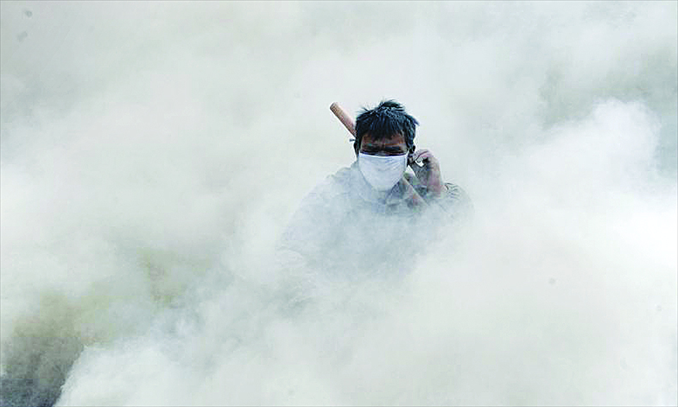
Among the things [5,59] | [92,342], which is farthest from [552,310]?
[5,59]

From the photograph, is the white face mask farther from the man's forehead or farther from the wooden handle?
the wooden handle

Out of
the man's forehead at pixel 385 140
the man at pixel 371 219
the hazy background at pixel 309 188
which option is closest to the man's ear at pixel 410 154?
the man at pixel 371 219

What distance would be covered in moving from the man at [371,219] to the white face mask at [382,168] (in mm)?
15

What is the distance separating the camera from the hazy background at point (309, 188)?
10.7ft

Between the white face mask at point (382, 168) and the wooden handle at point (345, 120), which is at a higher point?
the wooden handle at point (345, 120)

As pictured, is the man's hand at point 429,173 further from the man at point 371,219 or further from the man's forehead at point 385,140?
the man's forehead at point 385,140

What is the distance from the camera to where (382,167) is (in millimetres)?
3359

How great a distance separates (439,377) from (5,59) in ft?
16.9

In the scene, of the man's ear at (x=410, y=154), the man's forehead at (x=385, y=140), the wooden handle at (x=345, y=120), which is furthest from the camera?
the wooden handle at (x=345, y=120)

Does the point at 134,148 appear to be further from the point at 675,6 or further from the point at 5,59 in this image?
the point at 675,6

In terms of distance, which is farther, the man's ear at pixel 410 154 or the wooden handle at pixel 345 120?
the wooden handle at pixel 345 120

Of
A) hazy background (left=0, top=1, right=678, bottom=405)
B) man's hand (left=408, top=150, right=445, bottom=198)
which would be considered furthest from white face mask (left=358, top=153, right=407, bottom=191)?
hazy background (left=0, top=1, right=678, bottom=405)

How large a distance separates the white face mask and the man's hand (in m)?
0.17

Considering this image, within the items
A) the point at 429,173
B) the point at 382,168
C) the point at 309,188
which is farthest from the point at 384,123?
the point at 309,188
